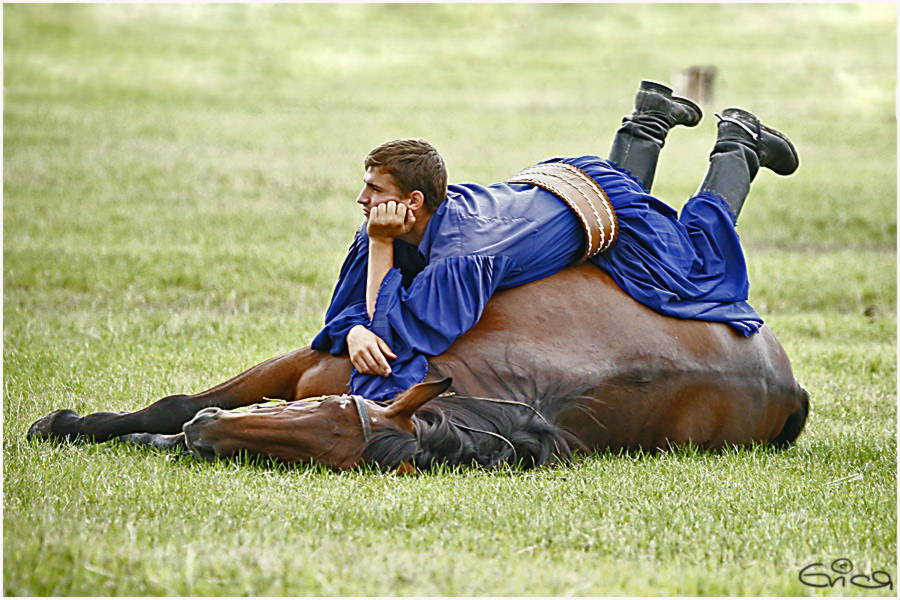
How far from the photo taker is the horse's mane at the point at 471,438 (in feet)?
14.9

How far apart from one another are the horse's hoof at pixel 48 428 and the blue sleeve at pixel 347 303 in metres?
1.18

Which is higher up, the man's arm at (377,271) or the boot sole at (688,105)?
the boot sole at (688,105)

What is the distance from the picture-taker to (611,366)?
5074 millimetres

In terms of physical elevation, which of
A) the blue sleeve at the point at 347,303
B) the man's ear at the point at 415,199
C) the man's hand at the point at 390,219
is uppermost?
the man's ear at the point at 415,199

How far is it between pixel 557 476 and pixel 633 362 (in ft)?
2.37

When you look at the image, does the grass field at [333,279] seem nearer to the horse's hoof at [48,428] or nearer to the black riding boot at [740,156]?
the horse's hoof at [48,428]

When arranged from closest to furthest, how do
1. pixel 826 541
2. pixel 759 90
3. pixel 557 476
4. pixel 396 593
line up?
pixel 396 593 < pixel 826 541 < pixel 557 476 < pixel 759 90

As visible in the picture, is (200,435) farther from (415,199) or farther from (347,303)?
(415,199)

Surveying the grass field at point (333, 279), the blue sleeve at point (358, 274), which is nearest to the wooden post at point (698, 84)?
the grass field at point (333, 279)

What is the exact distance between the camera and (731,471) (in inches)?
194

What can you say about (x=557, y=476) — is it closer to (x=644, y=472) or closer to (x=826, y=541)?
(x=644, y=472)

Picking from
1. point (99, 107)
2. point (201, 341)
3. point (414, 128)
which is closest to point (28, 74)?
point (99, 107)

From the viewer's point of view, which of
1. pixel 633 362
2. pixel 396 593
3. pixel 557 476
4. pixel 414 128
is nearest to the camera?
pixel 396 593
